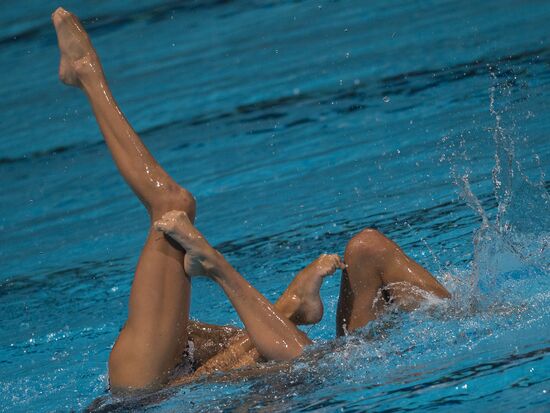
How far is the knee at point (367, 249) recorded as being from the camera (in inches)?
117

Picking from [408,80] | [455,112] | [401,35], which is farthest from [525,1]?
[455,112]

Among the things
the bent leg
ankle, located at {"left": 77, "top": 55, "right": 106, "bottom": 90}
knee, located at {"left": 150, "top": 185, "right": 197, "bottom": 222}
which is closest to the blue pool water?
the bent leg

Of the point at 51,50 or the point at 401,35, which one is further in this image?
the point at 51,50

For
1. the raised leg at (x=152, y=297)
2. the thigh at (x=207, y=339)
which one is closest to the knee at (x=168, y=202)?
the raised leg at (x=152, y=297)

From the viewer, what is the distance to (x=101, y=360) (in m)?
3.73

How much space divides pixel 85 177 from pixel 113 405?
10.0 ft

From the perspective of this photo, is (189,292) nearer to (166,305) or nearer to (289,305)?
(166,305)

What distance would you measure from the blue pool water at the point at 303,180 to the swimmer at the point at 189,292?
0.08m

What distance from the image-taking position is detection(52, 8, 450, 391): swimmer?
113 inches

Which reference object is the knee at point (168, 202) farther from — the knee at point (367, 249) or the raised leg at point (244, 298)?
the knee at point (367, 249)

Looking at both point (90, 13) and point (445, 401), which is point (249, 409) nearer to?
point (445, 401)

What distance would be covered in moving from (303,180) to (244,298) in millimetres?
2228

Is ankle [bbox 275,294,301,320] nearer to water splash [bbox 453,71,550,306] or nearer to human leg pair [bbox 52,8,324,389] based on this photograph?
human leg pair [bbox 52,8,324,389]

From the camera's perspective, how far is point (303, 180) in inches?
200
